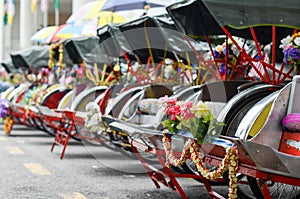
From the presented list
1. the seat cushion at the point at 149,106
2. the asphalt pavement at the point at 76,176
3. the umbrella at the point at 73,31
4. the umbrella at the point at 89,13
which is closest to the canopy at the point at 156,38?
the seat cushion at the point at 149,106

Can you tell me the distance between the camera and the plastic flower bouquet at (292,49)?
7.15 m

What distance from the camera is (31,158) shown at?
10578 millimetres

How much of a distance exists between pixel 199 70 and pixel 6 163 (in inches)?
119

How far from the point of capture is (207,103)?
664 centimetres

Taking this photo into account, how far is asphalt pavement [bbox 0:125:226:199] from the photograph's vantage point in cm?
717

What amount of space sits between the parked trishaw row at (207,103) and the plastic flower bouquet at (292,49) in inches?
0.5

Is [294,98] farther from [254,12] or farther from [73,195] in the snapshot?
[73,195]

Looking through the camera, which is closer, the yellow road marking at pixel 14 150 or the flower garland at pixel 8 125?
the yellow road marking at pixel 14 150

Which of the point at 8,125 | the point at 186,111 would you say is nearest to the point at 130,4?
the point at 8,125

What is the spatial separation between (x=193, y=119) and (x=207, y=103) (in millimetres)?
1157

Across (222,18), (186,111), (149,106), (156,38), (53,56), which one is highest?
(222,18)

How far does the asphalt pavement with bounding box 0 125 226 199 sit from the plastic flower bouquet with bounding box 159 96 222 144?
1.40 m

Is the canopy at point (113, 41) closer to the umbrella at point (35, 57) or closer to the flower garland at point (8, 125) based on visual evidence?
the flower garland at point (8, 125)

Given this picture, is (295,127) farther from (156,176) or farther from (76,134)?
(76,134)
